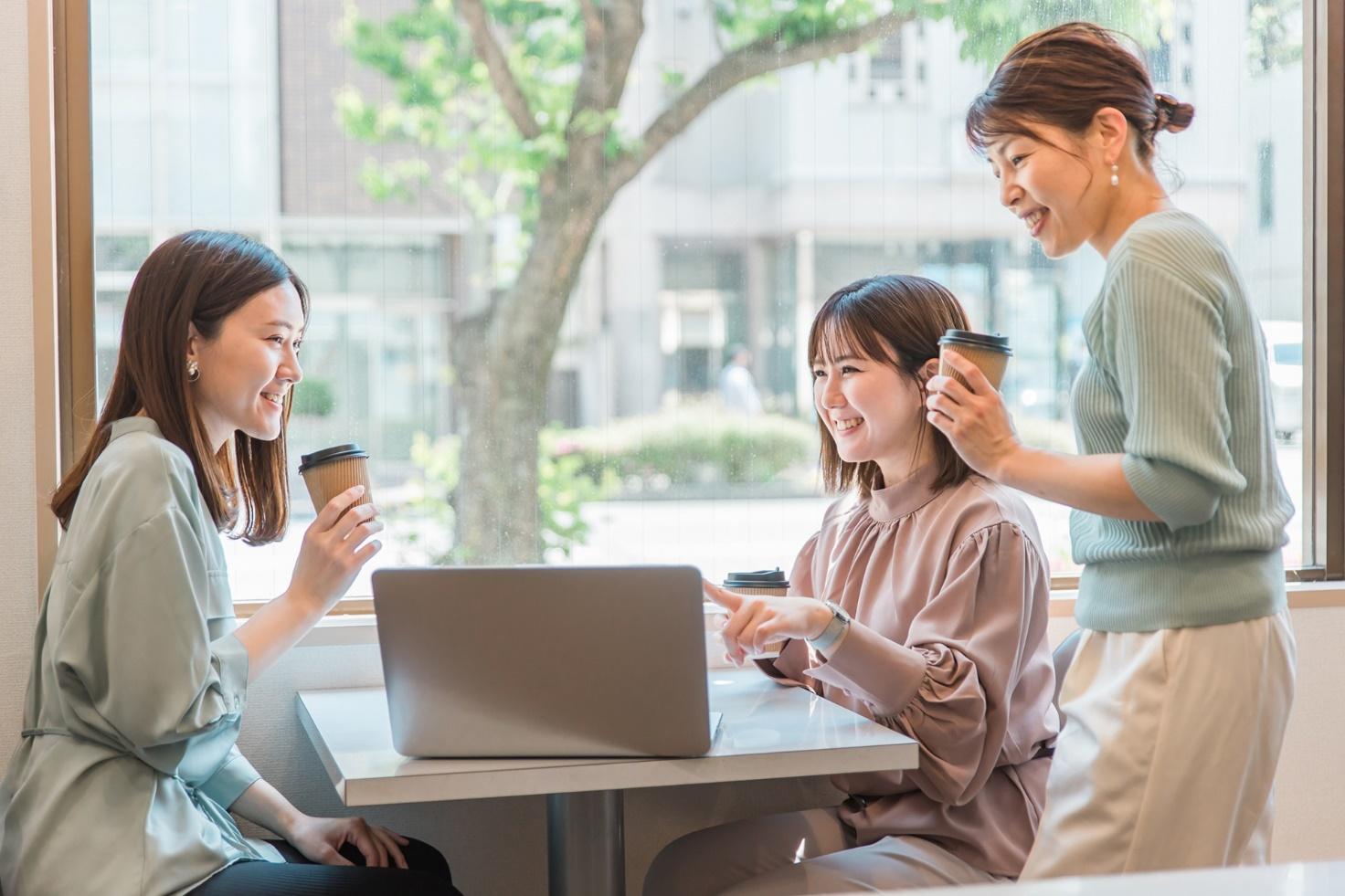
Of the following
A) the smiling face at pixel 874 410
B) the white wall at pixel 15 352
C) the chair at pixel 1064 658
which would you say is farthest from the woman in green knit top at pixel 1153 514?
the white wall at pixel 15 352

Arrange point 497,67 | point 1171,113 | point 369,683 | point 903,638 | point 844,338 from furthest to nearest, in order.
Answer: point 497,67 < point 369,683 < point 844,338 < point 903,638 < point 1171,113

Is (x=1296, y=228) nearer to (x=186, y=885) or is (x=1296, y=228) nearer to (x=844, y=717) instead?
(x=844, y=717)

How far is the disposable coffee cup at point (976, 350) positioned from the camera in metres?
1.42

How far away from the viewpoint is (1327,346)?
238 cm

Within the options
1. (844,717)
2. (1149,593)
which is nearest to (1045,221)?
(1149,593)

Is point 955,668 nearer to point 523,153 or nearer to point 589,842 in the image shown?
point 589,842

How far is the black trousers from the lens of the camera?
53.4 inches

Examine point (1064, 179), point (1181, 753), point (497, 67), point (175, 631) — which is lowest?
point (1181, 753)

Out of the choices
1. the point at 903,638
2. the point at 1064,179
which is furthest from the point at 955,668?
the point at 1064,179

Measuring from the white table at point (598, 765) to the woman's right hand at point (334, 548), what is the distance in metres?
0.18

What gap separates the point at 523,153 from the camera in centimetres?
219

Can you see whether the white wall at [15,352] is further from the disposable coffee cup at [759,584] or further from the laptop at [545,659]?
the disposable coffee cup at [759,584]

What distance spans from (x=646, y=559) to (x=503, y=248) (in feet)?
1.98

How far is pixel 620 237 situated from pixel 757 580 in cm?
76
